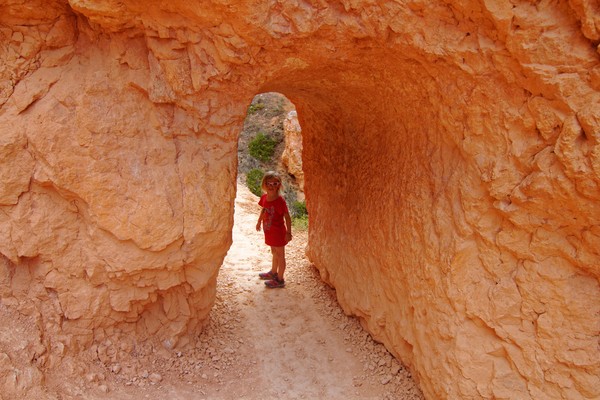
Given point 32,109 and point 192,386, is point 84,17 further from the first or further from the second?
point 192,386

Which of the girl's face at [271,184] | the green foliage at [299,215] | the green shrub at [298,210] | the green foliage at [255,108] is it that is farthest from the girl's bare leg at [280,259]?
the green foliage at [255,108]

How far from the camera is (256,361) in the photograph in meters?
3.19

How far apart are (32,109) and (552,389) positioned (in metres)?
2.98

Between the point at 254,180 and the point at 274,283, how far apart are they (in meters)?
5.15

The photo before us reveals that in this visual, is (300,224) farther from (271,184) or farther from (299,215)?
(271,184)

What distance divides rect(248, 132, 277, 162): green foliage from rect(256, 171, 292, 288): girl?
569cm

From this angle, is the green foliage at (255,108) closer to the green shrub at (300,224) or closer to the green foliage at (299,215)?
the green foliage at (299,215)

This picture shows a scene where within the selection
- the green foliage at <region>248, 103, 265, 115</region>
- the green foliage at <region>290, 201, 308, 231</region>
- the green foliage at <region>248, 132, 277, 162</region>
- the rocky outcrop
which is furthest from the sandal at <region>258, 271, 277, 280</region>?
the green foliage at <region>248, 103, 265, 115</region>

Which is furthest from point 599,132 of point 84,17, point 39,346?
point 39,346

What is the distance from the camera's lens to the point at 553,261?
2.10 m

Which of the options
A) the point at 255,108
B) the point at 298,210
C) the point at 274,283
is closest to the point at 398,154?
the point at 274,283

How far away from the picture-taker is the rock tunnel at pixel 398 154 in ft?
6.50

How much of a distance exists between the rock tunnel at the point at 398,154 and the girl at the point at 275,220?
1311 mm

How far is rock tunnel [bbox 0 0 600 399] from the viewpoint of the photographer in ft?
6.50
